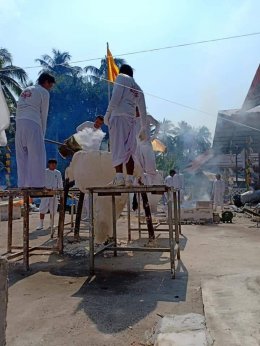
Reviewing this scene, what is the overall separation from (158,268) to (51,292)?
154cm

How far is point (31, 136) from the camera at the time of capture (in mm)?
5008

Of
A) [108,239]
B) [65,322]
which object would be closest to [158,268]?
[108,239]

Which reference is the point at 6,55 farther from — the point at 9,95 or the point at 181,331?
the point at 181,331

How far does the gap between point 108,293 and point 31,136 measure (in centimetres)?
236

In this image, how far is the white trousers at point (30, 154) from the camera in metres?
4.98

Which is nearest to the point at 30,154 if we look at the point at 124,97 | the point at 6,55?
the point at 124,97

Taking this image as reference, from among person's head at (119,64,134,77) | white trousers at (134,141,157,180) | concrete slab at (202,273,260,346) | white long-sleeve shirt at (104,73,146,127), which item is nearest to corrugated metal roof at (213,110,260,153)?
white trousers at (134,141,157,180)

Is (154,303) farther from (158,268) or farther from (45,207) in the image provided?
(45,207)

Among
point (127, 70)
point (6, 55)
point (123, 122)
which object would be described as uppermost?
point (6, 55)

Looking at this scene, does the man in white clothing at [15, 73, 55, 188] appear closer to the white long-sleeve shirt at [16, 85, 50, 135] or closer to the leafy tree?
the white long-sleeve shirt at [16, 85, 50, 135]

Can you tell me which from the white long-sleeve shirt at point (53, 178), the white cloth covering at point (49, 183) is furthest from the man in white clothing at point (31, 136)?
the white long-sleeve shirt at point (53, 178)

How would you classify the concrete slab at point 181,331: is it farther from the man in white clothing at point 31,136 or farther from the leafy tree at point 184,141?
the leafy tree at point 184,141

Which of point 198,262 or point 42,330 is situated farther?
point 198,262

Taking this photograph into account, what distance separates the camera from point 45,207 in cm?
932
